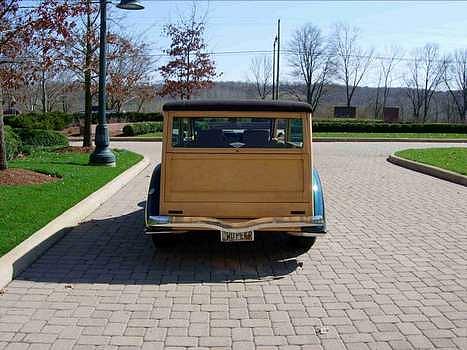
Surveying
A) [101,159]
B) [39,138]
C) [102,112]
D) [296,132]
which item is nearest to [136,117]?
[39,138]

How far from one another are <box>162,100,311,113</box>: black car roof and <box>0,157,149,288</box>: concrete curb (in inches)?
81.8

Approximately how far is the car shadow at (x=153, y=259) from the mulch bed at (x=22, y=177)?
286 centimetres

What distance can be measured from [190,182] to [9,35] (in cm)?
641

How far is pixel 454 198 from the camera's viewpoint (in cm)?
968

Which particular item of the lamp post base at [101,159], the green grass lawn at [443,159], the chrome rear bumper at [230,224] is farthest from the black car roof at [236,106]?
the green grass lawn at [443,159]

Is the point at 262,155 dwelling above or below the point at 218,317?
above

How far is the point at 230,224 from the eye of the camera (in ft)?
16.8

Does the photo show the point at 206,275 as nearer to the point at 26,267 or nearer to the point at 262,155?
the point at 262,155

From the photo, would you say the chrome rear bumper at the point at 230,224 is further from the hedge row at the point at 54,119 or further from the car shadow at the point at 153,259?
the hedge row at the point at 54,119

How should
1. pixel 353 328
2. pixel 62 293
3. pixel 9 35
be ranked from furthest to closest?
pixel 9 35, pixel 62 293, pixel 353 328

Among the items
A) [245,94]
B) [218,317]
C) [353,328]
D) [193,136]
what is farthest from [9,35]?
[245,94]

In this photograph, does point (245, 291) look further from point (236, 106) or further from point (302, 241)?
point (236, 106)

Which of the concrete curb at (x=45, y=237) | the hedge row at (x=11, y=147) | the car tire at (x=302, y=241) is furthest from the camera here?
the hedge row at (x=11, y=147)

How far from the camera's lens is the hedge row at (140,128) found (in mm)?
30156
